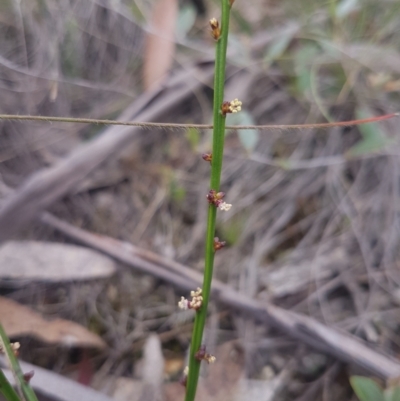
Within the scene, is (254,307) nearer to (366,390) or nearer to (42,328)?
(366,390)

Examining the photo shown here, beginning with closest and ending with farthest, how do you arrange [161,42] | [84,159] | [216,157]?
[216,157] → [84,159] → [161,42]

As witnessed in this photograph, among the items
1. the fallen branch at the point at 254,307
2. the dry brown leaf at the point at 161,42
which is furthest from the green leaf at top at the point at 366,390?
the dry brown leaf at the point at 161,42

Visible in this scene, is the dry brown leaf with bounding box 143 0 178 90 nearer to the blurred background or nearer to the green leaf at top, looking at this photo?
the blurred background

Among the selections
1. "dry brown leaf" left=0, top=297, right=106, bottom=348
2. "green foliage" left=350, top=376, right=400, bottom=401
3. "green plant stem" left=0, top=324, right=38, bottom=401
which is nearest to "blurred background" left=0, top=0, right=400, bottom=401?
"dry brown leaf" left=0, top=297, right=106, bottom=348

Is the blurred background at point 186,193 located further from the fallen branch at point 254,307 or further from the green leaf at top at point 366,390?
the green leaf at top at point 366,390

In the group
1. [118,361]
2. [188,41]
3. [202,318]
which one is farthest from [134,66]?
[202,318]

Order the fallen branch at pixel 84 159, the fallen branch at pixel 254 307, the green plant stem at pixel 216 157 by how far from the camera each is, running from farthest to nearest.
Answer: the fallen branch at pixel 84 159 < the fallen branch at pixel 254 307 < the green plant stem at pixel 216 157

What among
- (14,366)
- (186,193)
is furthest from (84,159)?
(14,366)
